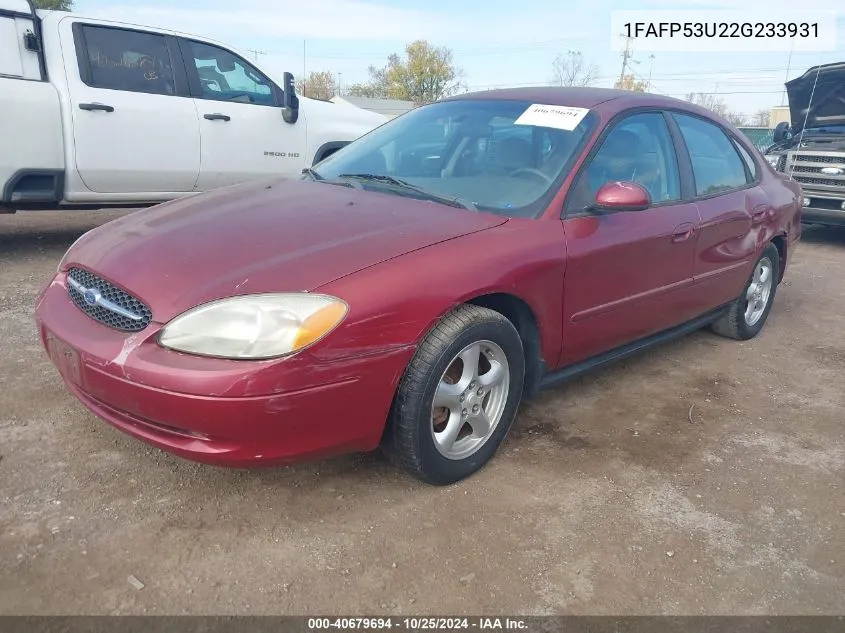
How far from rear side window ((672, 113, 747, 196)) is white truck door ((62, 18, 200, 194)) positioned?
4.09m

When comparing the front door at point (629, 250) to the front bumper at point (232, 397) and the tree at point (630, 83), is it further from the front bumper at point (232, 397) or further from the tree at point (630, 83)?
the tree at point (630, 83)

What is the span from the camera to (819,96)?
28.3 feet

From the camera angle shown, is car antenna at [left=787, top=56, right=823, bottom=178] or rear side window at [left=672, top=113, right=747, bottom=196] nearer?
rear side window at [left=672, top=113, right=747, bottom=196]

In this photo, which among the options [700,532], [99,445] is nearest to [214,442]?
[99,445]

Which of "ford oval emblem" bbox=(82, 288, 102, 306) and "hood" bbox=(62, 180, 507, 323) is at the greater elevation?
"hood" bbox=(62, 180, 507, 323)

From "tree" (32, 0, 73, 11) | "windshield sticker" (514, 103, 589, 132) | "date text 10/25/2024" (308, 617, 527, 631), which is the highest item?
"tree" (32, 0, 73, 11)

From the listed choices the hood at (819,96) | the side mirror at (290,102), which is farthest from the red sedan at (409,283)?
the hood at (819,96)

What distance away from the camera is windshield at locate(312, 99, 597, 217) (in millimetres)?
2992

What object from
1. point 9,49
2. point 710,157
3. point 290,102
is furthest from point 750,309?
point 9,49

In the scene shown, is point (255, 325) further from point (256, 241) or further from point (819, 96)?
point (819, 96)

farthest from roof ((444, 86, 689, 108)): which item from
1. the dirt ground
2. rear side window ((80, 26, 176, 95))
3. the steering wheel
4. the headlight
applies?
rear side window ((80, 26, 176, 95))

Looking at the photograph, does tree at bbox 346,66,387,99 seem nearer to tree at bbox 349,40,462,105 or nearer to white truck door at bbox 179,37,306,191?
tree at bbox 349,40,462,105

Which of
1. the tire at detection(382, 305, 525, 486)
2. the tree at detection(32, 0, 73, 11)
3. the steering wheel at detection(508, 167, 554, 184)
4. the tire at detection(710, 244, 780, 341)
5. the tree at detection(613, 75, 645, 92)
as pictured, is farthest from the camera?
the tree at detection(613, 75, 645, 92)

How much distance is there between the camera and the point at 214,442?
2172mm
